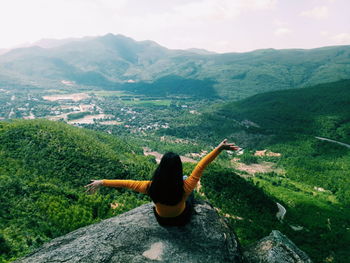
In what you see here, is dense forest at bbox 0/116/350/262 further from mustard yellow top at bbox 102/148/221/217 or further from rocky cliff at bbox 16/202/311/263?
mustard yellow top at bbox 102/148/221/217

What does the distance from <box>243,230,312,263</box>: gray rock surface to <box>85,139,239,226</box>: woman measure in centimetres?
425

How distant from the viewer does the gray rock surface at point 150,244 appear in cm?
944

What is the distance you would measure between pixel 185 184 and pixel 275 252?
567cm

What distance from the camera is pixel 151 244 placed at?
32.3ft

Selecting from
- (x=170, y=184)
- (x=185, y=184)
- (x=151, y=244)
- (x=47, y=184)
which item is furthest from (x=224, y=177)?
(x=170, y=184)

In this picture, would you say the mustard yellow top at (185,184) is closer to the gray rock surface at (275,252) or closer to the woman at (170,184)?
the woman at (170,184)

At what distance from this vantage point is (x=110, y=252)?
9719mm

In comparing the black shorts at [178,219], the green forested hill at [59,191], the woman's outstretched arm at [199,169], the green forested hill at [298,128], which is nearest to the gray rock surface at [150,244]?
the black shorts at [178,219]

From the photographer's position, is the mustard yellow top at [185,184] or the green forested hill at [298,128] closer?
the mustard yellow top at [185,184]

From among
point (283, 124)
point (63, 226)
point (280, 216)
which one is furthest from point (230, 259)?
point (283, 124)

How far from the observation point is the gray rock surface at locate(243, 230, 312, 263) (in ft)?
37.1

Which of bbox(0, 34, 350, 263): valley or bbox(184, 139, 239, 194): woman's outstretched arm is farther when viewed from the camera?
bbox(0, 34, 350, 263): valley

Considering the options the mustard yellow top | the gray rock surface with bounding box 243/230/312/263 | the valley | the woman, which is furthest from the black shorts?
the valley

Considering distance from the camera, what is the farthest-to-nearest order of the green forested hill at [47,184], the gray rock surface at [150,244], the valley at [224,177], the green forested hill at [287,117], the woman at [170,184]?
the green forested hill at [287,117]
the valley at [224,177]
the green forested hill at [47,184]
the gray rock surface at [150,244]
the woman at [170,184]
